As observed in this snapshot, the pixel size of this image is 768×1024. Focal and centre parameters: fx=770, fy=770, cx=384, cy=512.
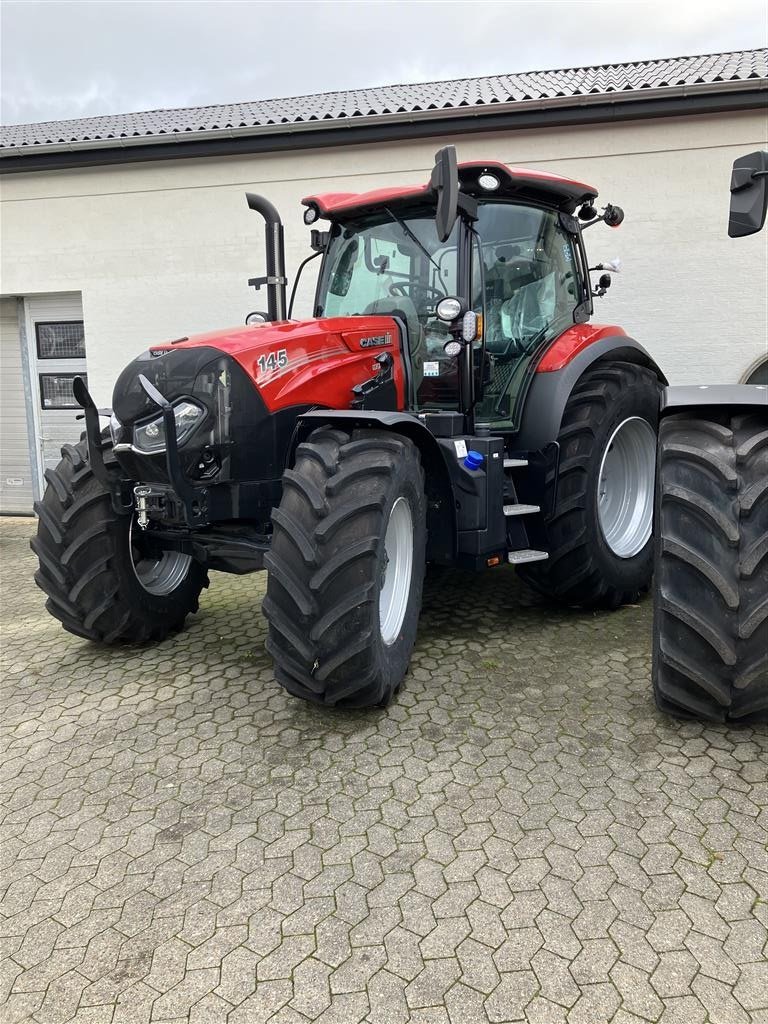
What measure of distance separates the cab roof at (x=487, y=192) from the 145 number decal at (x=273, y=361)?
1199mm

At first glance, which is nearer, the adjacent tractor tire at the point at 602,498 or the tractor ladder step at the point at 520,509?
the tractor ladder step at the point at 520,509

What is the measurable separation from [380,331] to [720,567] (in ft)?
7.00

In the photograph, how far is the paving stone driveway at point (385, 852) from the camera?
1.96m

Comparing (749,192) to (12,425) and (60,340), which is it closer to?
(60,340)

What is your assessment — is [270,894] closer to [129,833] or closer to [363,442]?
[129,833]

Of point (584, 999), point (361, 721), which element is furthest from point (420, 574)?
point (584, 999)

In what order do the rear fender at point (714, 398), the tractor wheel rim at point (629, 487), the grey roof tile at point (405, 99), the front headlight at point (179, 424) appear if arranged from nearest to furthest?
the rear fender at point (714, 398) → the front headlight at point (179, 424) → the tractor wheel rim at point (629, 487) → the grey roof tile at point (405, 99)

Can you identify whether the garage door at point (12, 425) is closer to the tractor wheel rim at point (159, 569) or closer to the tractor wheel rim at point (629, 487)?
the tractor wheel rim at point (159, 569)

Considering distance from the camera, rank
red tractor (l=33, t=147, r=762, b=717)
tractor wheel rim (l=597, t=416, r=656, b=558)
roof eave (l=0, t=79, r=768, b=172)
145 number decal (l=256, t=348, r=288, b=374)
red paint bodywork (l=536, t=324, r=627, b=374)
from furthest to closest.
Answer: roof eave (l=0, t=79, r=768, b=172)
tractor wheel rim (l=597, t=416, r=656, b=558)
red paint bodywork (l=536, t=324, r=627, b=374)
145 number decal (l=256, t=348, r=288, b=374)
red tractor (l=33, t=147, r=762, b=717)

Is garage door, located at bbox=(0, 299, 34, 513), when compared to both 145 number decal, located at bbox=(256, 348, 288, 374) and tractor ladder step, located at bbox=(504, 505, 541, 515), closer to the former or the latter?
145 number decal, located at bbox=(256, 348, 288, 374)

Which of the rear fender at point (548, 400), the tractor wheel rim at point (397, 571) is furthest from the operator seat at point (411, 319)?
the tractor wheel rim at point (397, 571)

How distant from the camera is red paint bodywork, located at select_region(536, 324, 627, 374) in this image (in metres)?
4.48

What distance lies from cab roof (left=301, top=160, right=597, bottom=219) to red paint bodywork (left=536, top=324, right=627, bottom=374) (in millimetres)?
774

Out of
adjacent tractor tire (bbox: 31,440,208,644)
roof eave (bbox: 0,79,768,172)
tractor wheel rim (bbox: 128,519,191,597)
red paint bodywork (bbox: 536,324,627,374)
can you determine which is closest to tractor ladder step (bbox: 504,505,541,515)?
red paint bodywork (bbox: 536,324,627,374)
